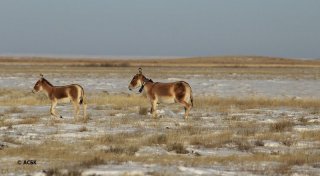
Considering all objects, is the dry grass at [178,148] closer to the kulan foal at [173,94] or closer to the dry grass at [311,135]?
the dry grass at [311,135]

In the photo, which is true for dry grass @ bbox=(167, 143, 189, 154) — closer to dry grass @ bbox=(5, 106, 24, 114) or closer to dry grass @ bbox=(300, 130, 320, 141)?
dry grass @ bbox=(300, 130, 320, 141)

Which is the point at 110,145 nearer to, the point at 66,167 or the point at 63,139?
the point at 63,139

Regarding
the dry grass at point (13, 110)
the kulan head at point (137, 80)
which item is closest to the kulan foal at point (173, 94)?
the kulan head at point (137, 80)

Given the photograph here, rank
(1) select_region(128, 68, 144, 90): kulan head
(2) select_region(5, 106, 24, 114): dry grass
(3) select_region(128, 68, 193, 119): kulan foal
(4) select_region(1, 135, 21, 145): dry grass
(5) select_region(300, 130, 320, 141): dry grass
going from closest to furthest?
(4) select_region(1, 135, 21, 145): dry grass → (5) select_region(300, 130, 320, 141): dry grass → (3) select_region(128, 68, 193, 119): kulan foal → (1) select_region(128, 68, 144, 90): kulan head → (2) select_region(5, 106, 24, 114): dry grass

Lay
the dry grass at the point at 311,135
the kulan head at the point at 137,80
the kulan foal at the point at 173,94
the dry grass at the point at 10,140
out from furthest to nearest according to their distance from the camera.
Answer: the kulan head at the point at 137,80, the kulan foal at the point at 173,94, the dry grass at the point at 311,135, the dry grass at the point at 10,140

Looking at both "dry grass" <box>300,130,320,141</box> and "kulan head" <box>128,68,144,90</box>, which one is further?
"kulan head" <box>128,68,144,90</box>

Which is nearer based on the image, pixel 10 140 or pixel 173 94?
pixel 10 140

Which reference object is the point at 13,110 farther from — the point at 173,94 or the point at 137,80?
the point at 173,94

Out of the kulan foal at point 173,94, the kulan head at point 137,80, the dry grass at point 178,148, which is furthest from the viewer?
the kulan head at point 137,80

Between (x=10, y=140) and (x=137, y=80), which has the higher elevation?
(x=137, y=80)

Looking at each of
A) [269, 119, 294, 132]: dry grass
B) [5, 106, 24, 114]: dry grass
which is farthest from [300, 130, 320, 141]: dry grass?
[5, 106, 24, 114]: dry grass

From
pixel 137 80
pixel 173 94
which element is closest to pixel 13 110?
pixel 137 80

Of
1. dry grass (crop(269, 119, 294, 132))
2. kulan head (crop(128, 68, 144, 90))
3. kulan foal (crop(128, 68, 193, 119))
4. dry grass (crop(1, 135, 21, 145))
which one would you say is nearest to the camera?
dry grass (crop(1, 135, 21, 145))

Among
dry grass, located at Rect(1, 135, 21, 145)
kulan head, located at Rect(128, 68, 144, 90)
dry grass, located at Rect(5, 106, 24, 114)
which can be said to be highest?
kulan head, located at Rect(128, 68, 144, 90)
